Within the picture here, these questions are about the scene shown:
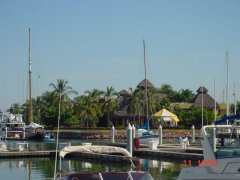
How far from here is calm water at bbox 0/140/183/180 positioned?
Result: 28277 millimetres

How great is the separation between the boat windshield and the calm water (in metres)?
11.1

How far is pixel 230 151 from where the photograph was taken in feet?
48.2

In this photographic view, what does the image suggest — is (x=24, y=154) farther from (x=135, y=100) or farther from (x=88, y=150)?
(x=135, y=100)

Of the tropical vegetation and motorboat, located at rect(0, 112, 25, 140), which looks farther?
the tropical vegetation

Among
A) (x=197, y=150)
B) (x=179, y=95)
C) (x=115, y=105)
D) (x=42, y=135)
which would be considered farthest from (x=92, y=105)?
(x=197, y=150)

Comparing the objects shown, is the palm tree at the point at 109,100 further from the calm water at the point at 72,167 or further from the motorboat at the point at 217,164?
the motorboat at the point at 217,164

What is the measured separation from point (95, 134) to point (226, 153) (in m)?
64.0

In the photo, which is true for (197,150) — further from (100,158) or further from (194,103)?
(194,103)

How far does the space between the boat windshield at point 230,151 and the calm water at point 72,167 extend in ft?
36.4

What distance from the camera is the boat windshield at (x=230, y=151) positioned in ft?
47.6

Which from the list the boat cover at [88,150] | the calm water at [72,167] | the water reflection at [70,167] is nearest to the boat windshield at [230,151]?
the boat cover at [88,150]

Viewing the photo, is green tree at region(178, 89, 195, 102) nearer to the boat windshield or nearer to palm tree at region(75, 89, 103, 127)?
palm tree at region(75, 89, 103, 127)

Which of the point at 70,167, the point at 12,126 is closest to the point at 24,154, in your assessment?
the point at 70,167

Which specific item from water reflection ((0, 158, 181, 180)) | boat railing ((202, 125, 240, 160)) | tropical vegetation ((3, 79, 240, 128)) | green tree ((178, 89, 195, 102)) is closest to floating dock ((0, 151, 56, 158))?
water reflection ((0, 158, 181, 180))
